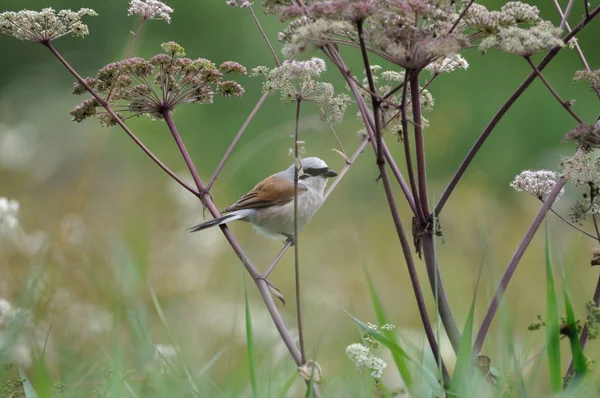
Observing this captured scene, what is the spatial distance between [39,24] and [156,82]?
34 centimetres

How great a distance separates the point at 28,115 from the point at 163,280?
11.3ft

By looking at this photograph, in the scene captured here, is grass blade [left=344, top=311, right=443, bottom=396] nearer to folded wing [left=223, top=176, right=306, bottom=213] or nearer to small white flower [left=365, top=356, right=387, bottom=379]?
small white flower [left=365, top=356, right=387, bottom=379]

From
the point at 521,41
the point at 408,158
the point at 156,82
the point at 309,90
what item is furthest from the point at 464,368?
the point at 156,82

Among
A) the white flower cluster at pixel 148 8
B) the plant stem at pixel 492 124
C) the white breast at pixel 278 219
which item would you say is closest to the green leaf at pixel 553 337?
the plant stem at pixel 492 124

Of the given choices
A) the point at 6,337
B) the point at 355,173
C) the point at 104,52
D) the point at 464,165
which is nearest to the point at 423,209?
the point at 464,165

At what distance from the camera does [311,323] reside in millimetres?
2693

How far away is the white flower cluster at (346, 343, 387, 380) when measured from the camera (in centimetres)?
185

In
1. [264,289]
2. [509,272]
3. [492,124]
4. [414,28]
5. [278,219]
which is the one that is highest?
[414,28]

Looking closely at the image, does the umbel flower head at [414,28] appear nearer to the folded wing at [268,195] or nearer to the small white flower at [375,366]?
the small white flower at [375,366]

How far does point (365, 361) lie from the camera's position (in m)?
1.86

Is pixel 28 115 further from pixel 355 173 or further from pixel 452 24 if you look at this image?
pixel 452 24

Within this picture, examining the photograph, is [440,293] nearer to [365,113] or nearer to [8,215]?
[365,113]

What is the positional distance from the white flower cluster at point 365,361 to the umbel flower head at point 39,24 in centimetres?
110

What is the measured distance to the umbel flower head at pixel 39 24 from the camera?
87.1 inches
